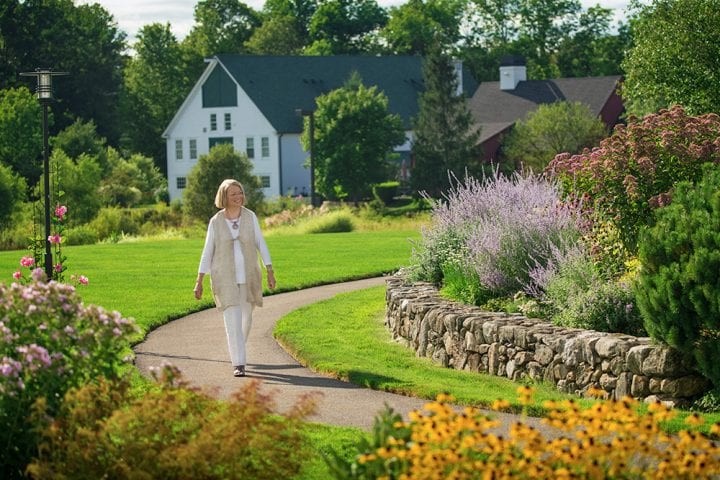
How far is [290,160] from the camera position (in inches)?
2793

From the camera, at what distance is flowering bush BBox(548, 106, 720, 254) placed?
13406 mm

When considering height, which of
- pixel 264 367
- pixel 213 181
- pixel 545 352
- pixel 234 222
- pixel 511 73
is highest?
pixel 511 73

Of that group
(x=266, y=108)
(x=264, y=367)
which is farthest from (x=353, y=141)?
(x=264, y=367)

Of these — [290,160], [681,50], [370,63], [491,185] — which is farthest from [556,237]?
[370,63]

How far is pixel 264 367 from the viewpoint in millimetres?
13203

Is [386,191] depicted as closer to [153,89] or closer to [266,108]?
[266,108]

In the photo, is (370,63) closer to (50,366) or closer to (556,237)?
(556,237)

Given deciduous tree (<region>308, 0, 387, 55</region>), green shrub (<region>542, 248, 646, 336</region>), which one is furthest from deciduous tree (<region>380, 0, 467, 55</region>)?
green shrub (<region>542, 248, 646, 336</region>)

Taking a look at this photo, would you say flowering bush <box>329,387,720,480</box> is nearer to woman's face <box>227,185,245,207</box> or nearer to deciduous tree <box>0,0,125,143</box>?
woman's face <box>227,185,245,207</box>

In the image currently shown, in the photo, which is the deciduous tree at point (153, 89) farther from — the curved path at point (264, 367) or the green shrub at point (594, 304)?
the green shrub at point (594, 304)

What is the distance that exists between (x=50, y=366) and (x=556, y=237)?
792 centimetres

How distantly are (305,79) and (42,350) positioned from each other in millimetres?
67275

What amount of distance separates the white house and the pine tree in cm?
877

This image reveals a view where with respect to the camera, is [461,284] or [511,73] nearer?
[461,284]
